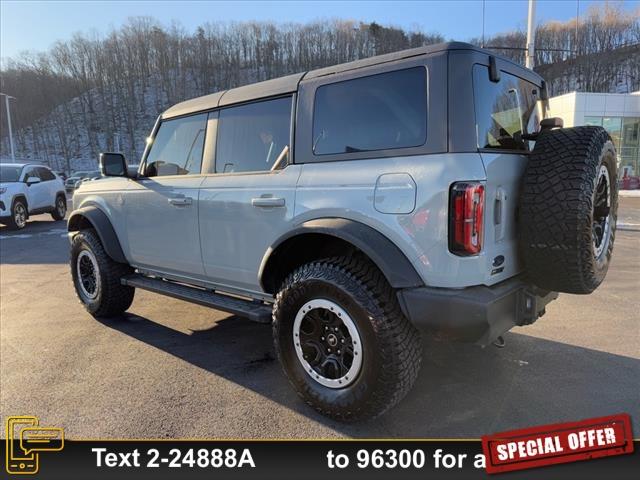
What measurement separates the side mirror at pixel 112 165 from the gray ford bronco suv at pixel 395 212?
131 centimetres

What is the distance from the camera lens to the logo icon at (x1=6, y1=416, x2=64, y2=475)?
239 centimetres

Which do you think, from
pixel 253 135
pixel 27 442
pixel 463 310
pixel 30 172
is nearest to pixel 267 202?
pixel 253 135

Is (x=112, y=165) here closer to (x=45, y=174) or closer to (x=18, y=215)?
(x=18, y=215)

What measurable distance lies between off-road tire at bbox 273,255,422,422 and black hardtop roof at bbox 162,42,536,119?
1.19 metres

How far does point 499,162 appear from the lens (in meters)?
2.36

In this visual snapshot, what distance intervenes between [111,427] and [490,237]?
250cm

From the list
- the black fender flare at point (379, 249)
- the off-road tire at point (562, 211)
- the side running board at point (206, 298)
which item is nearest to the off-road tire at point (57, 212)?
the side running board at point (206, 298)

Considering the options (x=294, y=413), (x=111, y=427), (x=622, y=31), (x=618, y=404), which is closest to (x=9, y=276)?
(x=111, y=427)

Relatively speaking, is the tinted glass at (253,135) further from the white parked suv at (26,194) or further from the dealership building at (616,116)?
the dealership building at (616,116)

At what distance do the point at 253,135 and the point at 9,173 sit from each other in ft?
41.8

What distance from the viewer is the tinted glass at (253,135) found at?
10.2 feet

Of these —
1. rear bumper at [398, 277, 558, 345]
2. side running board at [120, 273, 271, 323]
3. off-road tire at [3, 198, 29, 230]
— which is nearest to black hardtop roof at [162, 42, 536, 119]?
rear bumper at [398, 277, 558, 345]

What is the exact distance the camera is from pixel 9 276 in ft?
22.9

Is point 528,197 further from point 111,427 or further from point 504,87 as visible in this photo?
point 111,427
